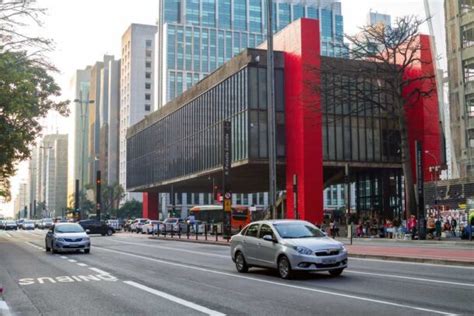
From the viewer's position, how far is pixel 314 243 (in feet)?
45.6

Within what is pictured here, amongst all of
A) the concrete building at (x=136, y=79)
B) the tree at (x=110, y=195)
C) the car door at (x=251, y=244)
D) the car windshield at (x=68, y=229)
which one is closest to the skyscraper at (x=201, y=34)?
the concrete building at (x=136, y=79)

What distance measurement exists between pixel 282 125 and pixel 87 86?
6102 inches

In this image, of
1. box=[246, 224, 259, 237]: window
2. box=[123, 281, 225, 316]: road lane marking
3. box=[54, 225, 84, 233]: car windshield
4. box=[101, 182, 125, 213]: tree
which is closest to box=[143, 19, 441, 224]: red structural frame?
box=[54, 225, 84, 233]: car windshield

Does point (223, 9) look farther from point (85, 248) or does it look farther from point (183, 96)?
point (85, 248)

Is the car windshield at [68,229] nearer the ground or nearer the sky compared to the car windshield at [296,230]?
nearer the ground

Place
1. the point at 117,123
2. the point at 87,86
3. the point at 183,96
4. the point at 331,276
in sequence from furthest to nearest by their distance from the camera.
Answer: the point at 87,86 < the point at 117,123 < the point at 183,96 < the point at 331,276

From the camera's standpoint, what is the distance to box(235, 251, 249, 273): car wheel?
16.3 m

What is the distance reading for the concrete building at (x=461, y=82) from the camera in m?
47.1

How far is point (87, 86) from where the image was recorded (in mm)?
194375

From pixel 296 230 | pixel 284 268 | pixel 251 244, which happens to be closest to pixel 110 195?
pixel 251 244

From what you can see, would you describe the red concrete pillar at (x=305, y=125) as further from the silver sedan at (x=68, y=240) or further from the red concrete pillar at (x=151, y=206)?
the red concrete pillar at (x=151, y=206)

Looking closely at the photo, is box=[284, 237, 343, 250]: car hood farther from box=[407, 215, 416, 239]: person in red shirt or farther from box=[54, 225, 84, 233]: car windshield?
box=[407, 215, 416, 239]: person in red shirt

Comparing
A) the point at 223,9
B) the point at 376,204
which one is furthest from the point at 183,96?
the point at 223,9

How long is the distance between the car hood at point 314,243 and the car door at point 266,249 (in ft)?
1.92
